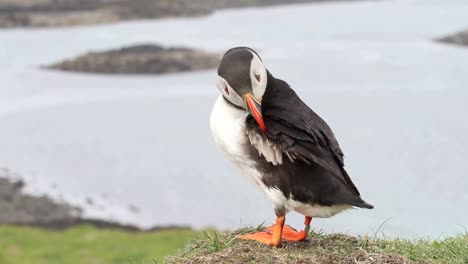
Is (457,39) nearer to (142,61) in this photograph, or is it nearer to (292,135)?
(142,61)

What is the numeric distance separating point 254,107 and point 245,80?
0.75ft

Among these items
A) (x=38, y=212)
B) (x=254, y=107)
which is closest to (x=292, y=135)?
(x=254, y=107)

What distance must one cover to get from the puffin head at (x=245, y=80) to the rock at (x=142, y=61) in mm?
24169

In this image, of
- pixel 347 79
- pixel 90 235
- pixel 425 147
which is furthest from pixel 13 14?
pixel 425 147

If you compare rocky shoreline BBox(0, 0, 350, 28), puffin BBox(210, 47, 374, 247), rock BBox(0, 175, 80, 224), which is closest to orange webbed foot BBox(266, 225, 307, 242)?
puffin BBox(210, 47, 374, 247)

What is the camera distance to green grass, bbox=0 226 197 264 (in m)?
16.5

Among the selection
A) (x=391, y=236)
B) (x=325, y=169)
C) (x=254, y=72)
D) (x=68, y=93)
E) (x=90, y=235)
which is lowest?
(x=90, y=235)

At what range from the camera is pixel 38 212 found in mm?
21719

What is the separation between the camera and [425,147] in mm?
20172

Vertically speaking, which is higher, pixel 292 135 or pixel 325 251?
pixel 292 135

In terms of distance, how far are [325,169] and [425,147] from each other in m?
15.4

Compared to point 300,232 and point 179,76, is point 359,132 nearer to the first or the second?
point 179,76

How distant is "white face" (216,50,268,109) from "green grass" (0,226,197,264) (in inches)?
421

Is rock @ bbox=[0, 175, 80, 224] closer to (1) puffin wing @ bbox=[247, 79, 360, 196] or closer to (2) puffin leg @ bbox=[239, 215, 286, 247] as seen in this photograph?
(2) puffin leg @ bbox=[239, 215, 286, 247]
